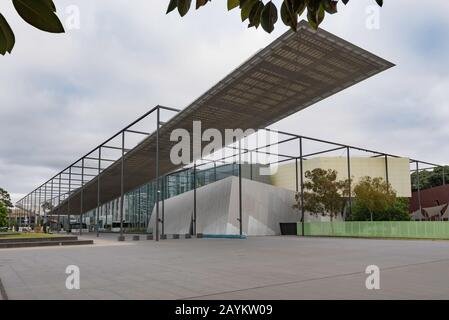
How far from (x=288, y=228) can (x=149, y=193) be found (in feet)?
83.8

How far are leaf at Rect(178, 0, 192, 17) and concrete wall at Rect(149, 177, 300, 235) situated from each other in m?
37.3

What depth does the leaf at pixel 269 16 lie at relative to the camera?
1727mm

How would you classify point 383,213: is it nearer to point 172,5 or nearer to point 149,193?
point 149,193

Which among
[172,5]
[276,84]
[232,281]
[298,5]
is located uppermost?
[276,84]

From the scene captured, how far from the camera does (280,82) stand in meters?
22.9

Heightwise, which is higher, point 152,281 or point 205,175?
point 205,175

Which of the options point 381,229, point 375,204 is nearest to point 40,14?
point 381,229

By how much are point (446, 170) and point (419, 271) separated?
195 ft

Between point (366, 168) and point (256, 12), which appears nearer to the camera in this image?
point (256, 12)

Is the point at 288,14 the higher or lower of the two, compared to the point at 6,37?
higher

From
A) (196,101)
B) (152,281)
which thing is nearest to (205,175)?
(196,101)

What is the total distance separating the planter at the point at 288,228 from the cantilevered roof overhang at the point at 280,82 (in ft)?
41.7
